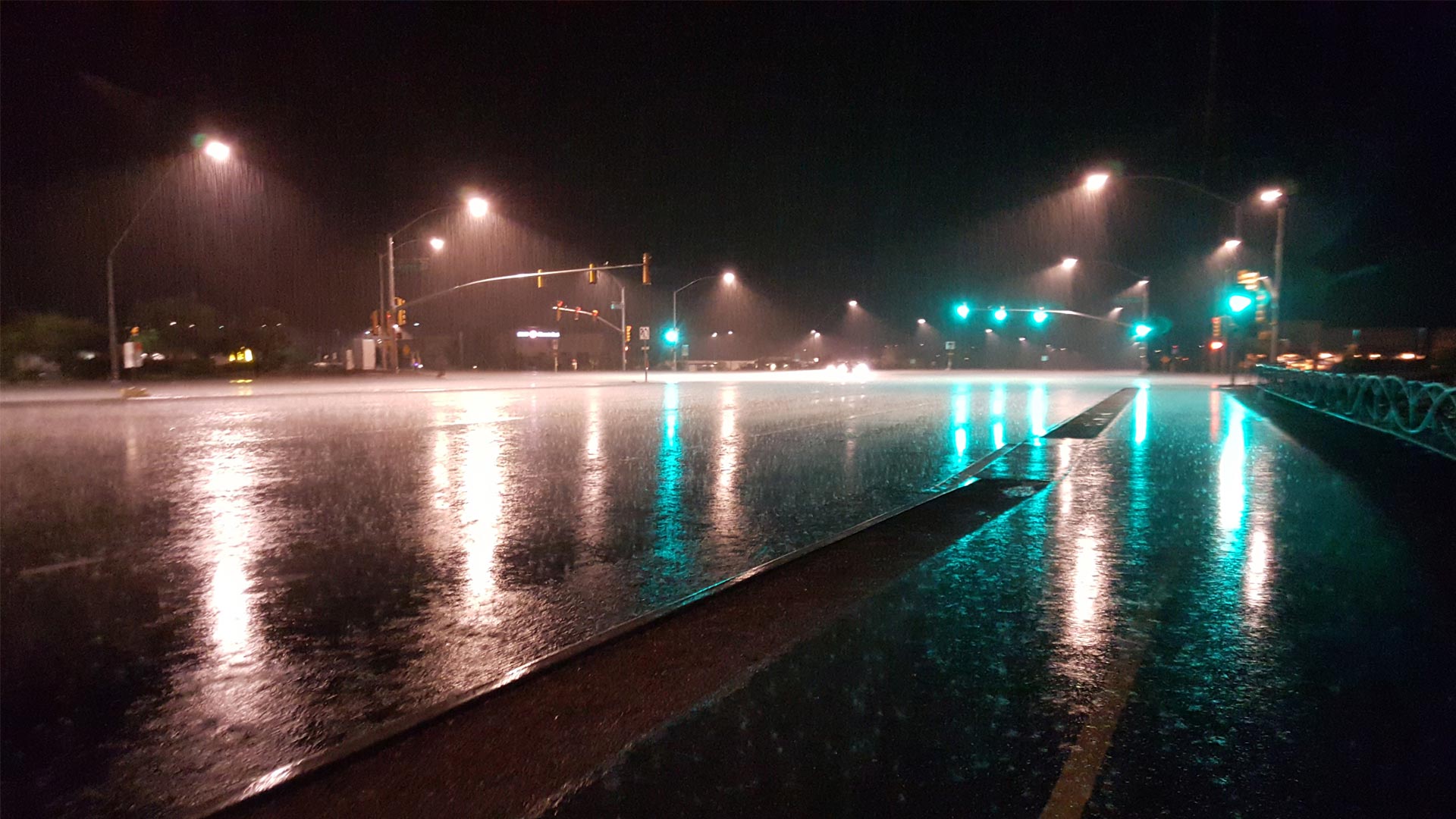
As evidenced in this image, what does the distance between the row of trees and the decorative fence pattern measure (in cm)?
3909

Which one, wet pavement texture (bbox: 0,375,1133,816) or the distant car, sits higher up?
the distant car

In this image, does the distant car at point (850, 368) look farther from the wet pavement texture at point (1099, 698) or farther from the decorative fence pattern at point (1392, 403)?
the wet pavement texture at point (1099, 698)

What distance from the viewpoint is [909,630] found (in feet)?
18.7

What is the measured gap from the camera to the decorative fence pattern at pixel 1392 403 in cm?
1462

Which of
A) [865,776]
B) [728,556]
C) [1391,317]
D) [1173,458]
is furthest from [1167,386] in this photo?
[865,776]

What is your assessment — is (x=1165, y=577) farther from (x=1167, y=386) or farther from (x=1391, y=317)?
(x=1167, y=386)

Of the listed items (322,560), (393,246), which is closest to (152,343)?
(393,246)

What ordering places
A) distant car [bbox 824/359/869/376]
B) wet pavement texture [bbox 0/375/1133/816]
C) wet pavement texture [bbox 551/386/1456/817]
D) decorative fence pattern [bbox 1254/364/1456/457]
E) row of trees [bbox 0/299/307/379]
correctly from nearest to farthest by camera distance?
wet pavement texture [bbox 551/386/1456/817] → wet pavement texture [bbox 0/375/1133/816] → decorative fence pattern [bbox 1254/364/1456/457] → row of trees [bbox 0/299/307/379] → distant car [bbox 824/359/869/376]

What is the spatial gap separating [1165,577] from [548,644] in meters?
4.52

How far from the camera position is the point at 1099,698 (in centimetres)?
460

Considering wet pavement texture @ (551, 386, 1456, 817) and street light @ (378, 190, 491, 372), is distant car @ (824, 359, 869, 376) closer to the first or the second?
street light @ (378, 190, 491, 372)

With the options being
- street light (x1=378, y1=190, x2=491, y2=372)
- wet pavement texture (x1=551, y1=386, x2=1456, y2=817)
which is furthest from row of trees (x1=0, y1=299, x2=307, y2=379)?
wet pavement texture (x1=551, y1=386, x2=1456, y2=817)

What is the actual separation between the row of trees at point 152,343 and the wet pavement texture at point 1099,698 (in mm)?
38703

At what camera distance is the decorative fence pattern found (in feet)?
48.0
